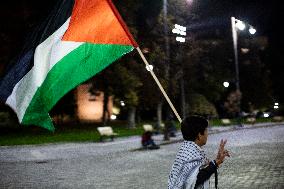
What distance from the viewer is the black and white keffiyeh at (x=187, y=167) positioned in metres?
4.33

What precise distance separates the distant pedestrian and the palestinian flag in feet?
5.66

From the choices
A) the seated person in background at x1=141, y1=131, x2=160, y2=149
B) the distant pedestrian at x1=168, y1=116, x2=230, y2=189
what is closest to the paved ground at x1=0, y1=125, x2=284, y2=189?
the seated person in background at x1=141, y1=131, x2=160, y2=149

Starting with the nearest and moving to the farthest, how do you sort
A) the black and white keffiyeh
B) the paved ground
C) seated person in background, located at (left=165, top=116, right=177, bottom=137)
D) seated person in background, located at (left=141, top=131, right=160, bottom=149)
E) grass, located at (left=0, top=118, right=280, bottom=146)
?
the black and white keffiyeh < the paved ground < seated person in background, located at (left=141, top=131, right=160, bottom=149) < seated person in background, located at (left=165, top=116, right=177, bottom=137) < grass, located at (left=0, top=118, right=280, bottom=146)

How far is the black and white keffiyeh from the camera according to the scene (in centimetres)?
433

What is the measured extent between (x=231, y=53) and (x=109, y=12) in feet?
208

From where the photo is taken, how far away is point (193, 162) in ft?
14.3

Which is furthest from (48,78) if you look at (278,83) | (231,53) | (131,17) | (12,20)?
(278,83)

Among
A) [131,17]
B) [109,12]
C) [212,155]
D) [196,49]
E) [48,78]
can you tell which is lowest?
[212,155]

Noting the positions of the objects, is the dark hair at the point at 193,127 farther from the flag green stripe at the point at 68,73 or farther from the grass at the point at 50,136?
the grass at the point at 50,136

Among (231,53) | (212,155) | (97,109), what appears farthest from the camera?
(231,53)

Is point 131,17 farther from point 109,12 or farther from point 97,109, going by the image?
point 109,12

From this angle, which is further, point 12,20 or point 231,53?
point 231,53

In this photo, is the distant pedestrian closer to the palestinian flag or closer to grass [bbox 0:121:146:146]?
the palestinian flag

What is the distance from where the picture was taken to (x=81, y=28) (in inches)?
240
